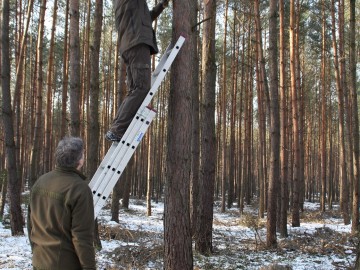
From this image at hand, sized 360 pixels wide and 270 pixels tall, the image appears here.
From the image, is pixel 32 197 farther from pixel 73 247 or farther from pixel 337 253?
pixel 337 253

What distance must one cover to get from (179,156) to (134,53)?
45.2 inches

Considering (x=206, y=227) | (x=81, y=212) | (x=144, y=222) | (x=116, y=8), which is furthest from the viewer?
(x=144, y=222)

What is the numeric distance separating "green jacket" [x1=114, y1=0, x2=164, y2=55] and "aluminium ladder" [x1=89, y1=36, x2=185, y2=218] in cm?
37

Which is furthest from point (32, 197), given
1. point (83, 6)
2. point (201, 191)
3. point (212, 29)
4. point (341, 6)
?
point (83, 6)

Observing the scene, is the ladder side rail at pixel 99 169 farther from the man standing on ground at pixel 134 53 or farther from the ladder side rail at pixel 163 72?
the ladder side rail at pixel 163 72

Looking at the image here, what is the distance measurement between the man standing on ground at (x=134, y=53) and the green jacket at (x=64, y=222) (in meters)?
1.10

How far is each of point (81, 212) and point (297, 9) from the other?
15.8 meters

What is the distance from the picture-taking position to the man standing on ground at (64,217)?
2.38 metres

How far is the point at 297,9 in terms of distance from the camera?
15.9m

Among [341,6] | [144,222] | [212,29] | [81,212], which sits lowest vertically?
[144,222]

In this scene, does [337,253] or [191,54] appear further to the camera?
[337,253]

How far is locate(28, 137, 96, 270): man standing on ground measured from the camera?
2.38 meters

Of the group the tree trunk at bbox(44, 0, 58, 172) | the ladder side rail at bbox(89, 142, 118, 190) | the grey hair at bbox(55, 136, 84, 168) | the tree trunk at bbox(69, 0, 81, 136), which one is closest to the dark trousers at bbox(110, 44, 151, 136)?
the ladder side rail at bbox(89, 142, 118, 190)

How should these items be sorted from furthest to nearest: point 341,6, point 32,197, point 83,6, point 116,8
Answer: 1. point 83,6
2. point 341,6
3. point 116,8
4. point 32,197
